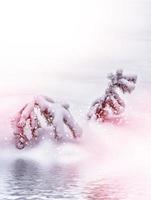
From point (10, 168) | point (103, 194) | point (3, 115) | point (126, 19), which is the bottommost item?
point (103, 194)

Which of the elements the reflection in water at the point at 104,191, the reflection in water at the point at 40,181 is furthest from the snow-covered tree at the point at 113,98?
the reflection in water at the point at 104,191

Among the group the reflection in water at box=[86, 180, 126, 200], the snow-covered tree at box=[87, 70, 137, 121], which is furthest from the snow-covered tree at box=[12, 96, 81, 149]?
the reflection in water at box=[86, 180, 126, 200]

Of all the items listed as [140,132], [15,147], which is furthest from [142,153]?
[15,147]

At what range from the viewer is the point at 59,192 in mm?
5133

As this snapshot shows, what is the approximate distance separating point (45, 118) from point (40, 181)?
755mm

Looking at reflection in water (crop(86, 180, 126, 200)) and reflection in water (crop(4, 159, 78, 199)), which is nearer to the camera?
reflection in water (crop(86, 180, 126, 200))

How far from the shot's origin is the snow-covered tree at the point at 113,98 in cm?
626

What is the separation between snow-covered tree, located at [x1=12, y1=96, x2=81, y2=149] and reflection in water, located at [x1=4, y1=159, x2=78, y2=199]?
0.22 metres

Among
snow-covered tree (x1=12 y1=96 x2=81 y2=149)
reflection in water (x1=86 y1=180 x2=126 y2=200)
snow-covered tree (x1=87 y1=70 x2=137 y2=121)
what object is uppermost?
snow-covered tree (x1=87 y1=70 x2=137 y2=121)

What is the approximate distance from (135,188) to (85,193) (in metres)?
0.37

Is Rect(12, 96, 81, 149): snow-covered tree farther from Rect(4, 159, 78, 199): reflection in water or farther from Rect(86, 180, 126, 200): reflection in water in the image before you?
Rect(86, 180, 126, 200): reflection in water

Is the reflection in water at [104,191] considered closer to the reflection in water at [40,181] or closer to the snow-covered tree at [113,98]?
the reflection in water at [40,181]

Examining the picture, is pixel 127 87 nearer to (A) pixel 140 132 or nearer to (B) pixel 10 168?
(A) pixel 140 132

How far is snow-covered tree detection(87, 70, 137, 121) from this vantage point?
6264mm
